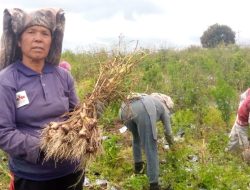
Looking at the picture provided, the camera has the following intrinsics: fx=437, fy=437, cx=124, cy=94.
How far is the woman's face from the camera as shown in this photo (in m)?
2.56

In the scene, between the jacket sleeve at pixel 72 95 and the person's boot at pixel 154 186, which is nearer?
the jacket sleeve at pixel 72 95

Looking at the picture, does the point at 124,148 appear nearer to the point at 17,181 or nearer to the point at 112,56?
the point at 112,56

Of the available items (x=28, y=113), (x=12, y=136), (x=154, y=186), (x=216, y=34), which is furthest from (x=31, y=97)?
(x=216, y=34)

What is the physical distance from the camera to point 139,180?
4512 mm

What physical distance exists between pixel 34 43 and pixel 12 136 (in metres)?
0.57

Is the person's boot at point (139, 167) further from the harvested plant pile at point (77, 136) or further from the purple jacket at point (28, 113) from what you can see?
the purple jacket at point (28, 113)

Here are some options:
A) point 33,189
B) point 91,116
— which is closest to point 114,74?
point 91,116

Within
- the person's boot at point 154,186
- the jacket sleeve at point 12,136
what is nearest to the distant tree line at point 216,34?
the person's boot at point 154,186

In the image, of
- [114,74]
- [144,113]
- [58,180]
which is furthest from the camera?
[144,113]

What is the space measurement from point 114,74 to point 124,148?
3119mm

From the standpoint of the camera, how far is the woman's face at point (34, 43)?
256 cm

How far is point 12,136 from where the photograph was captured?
2.34 m

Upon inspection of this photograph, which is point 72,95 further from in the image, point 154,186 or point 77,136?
point 154,186

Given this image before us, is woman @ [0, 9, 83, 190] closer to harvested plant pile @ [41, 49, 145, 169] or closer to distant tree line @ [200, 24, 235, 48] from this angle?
harvested plant pile @ [41, 49, 145, 169]
